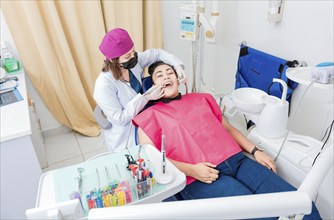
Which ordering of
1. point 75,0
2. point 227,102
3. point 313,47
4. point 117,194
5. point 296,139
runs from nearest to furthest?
point 117,194 < point 296,139 < point 313,47 < point 227,102 < point 75,0

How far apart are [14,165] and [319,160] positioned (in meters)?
1.55

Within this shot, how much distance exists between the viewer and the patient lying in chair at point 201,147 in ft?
3.98

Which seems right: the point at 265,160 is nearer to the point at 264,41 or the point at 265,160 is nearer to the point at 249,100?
the point at 249,100

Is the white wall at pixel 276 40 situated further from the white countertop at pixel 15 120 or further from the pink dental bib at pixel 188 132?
the white countertop at pixel 15 120

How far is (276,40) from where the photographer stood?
1988 millimetres

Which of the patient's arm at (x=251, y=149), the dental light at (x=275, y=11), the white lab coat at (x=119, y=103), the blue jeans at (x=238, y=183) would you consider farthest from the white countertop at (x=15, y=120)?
the dental light at (x=275, y=11)

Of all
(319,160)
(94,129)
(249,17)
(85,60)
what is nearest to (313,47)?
(249,17)

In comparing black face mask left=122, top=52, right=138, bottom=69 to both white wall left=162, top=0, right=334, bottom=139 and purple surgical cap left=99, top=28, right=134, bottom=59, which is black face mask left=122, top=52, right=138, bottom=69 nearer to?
purple surgical cap left=99, top=28, right=134, bottom=59

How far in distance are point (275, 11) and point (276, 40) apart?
0.23m

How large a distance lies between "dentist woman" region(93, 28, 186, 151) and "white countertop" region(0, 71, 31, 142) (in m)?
0.44

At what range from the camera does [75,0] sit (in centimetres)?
212

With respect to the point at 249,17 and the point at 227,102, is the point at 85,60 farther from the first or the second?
the point at 249,17

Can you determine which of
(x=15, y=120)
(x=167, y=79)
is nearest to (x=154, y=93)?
(x=167, y=79)

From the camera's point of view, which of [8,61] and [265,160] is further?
[8,61]
